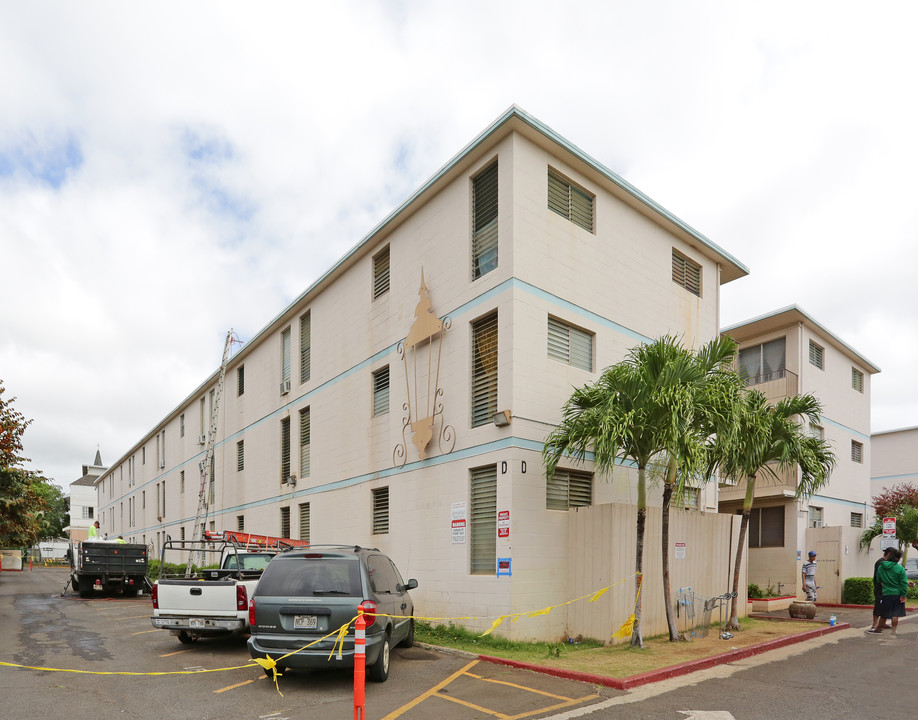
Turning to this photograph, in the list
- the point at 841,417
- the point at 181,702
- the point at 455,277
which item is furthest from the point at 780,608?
the point at 181,702

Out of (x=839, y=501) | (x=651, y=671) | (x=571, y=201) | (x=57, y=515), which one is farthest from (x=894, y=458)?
(x=57, y=515)

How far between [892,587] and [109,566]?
22395 mm

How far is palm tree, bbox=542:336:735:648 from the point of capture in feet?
37.9

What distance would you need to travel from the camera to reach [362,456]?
18.4 meters

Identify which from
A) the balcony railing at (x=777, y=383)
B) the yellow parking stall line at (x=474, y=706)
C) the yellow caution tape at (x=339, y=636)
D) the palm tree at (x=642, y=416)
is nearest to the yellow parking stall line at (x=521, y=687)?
the yellow parking stall line at (x=474, y=706)

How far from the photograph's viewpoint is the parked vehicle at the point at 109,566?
80.3 feet

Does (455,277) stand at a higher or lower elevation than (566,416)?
Result: higher

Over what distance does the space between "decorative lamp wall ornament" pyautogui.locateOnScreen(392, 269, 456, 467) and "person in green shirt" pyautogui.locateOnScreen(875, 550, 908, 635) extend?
8843 mm

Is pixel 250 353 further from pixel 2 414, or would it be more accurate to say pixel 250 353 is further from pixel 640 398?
pixel 640 398

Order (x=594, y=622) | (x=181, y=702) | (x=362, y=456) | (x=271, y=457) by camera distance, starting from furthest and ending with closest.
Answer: (x=271, y=457) < (x=362, y=456) < (x=594, y=622) < (x=181, y=702)

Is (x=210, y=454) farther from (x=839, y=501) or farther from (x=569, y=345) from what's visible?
(x=839, y=501)

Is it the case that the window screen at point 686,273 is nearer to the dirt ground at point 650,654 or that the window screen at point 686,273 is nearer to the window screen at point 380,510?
the dirt ground at point 650,654

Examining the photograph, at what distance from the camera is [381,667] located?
9.61 meters

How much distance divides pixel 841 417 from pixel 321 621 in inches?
926
